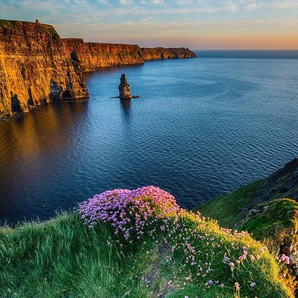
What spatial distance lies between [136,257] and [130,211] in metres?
1.77

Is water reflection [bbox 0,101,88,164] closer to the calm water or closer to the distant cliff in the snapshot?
the calm water

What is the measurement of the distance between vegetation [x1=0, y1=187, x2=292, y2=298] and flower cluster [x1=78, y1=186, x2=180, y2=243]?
0.03 meters

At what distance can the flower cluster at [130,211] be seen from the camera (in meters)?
8.98

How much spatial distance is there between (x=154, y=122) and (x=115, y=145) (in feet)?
72.9

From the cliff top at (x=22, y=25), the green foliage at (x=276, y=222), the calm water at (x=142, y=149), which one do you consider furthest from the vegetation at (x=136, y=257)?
the cliff top at (x=22, y=25)

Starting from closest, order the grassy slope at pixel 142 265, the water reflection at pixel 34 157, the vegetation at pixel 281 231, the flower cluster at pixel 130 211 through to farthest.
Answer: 1. the grassy slope at pixel 142 265
2. the vegetation at pixel 281 231
3. the flower cluster at pixel 130 211
4. the water reflection at pixel 34 157

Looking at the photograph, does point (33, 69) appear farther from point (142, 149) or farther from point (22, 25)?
point (142, 149)

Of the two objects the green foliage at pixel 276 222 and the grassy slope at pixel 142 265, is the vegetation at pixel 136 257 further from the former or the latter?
the green foliage at pixel 276 222

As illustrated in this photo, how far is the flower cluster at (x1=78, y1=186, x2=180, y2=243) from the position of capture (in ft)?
29.5

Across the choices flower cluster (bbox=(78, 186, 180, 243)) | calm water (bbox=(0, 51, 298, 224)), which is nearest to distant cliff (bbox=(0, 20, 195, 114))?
calm water (bbox=(0, 51, 298, 224))

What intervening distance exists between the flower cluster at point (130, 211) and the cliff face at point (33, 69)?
90910 mm

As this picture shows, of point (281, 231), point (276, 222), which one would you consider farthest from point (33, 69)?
point (281, 231)

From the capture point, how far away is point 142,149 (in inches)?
2410

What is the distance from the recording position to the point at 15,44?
99188 mm
